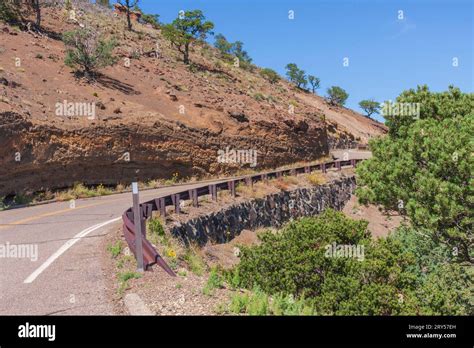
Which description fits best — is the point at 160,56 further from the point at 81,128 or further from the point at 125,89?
the point at 81,128

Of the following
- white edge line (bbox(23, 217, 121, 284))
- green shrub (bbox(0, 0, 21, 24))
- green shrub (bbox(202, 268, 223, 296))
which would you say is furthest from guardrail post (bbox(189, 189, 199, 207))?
green shrub (bbox(0, 0, 21, 24))

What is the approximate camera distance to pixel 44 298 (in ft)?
23.1

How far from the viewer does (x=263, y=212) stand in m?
21.6

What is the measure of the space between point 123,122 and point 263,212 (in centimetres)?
972

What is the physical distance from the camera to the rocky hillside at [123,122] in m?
20.9

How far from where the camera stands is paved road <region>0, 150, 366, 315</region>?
22.3 ft

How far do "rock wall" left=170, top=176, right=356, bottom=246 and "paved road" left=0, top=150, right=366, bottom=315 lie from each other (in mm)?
2817

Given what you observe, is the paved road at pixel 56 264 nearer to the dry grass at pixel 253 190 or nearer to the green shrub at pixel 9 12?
the dry grass at pixel 253 190

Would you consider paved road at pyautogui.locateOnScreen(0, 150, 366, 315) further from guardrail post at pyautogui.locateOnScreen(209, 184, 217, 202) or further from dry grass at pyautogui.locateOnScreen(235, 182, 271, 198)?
dry grass at pyautogui.locateOnScreen(235, 182, 271, 198)

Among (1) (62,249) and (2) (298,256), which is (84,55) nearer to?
(1) (62,249)

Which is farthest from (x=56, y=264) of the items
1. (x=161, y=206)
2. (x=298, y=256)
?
(x=298, y=256)

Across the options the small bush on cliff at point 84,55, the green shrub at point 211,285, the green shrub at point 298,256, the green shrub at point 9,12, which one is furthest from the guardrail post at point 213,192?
the green shrub at point 9,12
